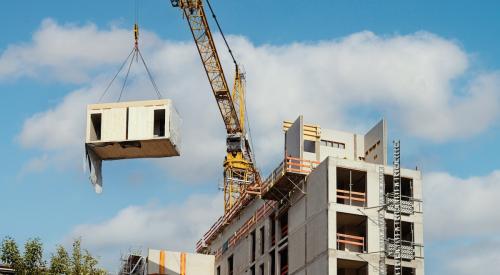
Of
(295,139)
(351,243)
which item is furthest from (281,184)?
(351,243)

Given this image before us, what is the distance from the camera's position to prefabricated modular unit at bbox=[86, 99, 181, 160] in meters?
53.1

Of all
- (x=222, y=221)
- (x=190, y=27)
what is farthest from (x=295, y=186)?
(x=190, y=27)

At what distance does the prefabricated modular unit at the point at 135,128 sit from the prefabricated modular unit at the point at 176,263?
39308mm

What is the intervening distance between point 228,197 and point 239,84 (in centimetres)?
1677

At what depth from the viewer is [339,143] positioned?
271 feet

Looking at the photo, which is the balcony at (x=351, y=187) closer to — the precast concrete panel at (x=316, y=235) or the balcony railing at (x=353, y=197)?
the balcony railing at (x=353, y=197)

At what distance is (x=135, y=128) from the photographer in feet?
174

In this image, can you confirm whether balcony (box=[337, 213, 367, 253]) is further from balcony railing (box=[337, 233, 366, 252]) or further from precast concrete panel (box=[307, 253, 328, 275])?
precast concrete panel (box=[307, 253, 328, 275])

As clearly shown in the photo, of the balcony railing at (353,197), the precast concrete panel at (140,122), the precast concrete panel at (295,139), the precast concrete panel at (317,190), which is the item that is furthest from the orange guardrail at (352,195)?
→ the precast concrete panel at (140,122)

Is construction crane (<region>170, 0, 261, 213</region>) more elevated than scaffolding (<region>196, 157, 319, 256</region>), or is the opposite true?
construction crane (<region>170, 0, 261, 213</region>)

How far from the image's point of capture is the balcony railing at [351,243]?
233ft

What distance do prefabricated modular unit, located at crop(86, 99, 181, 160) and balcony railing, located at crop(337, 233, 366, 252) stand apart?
21.1 metres

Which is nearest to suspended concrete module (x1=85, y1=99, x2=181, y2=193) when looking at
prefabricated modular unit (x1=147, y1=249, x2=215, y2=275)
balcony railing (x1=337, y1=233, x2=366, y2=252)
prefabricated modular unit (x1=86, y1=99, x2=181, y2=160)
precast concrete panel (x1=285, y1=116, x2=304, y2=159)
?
prefabricated modular unit (x1=86, y1=99, x2=181, y2=160)

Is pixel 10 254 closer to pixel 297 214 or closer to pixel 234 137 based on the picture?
pixel 297 214
